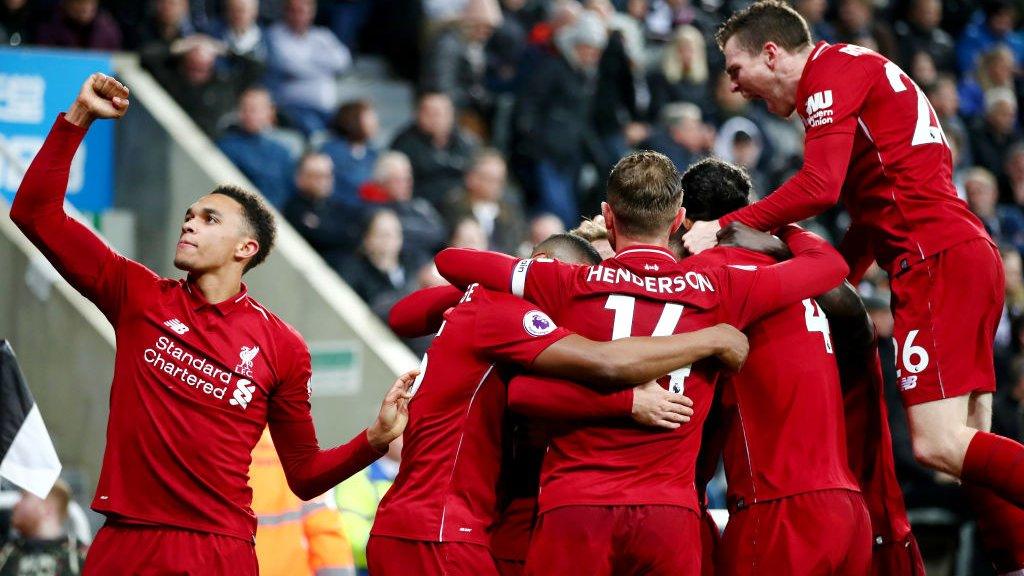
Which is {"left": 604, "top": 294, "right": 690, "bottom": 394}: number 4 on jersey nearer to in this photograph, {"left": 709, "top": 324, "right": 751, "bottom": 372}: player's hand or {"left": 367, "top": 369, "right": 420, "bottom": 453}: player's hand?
{"left": 709, "top": 324, "right": 751, "bottom": 372}: player's hand

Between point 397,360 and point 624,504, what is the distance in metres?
5.42

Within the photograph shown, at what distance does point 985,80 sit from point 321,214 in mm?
8708

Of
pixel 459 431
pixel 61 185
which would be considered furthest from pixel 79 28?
pixel 459 431

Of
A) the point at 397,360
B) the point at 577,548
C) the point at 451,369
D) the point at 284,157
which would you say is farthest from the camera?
the point at 284,157

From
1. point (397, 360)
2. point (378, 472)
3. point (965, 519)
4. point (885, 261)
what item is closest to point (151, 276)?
point (885, 261)

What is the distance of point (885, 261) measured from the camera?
226 inches

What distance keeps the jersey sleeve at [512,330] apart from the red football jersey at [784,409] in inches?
27.0

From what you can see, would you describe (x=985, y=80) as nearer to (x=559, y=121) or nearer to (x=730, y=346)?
(x=559, y=121)

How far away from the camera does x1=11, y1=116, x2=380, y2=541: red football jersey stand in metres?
4.75

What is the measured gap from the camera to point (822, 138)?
5449mm

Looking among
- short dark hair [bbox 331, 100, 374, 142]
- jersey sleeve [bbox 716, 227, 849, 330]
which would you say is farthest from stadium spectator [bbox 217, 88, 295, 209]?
jersey sleeve [bbox 716, 227, 849, 330]

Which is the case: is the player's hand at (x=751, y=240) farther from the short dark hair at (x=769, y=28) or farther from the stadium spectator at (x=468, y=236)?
the stadium spectator at (x=468, y=236)

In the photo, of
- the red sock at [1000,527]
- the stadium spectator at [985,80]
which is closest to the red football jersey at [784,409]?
the red sock at [1000,527]

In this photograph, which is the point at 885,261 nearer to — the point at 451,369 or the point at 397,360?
the point at 451,369
